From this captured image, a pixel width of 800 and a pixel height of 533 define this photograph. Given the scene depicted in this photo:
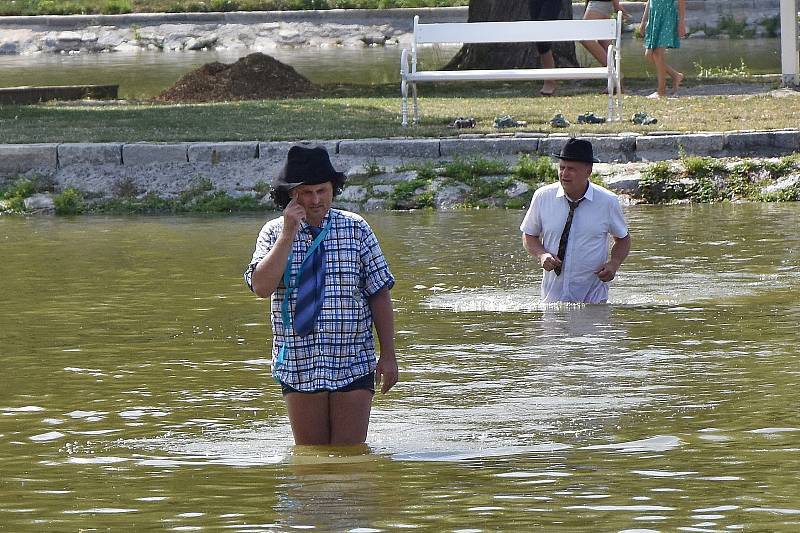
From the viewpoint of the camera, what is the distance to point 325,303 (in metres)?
6.75

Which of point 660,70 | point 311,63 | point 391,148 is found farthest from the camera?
point 311,63

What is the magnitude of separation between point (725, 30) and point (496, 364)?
33.8 metres

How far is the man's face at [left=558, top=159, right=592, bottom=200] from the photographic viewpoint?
394 inches

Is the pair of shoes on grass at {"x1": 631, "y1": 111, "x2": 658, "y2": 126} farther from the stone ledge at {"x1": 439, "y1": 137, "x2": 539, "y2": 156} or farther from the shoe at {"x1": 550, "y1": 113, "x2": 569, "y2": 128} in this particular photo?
the stone ledge at {"x1": 439, "y1": 137, "x2": 539, "y2": 156}

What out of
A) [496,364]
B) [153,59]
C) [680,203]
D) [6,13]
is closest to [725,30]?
[153,59]

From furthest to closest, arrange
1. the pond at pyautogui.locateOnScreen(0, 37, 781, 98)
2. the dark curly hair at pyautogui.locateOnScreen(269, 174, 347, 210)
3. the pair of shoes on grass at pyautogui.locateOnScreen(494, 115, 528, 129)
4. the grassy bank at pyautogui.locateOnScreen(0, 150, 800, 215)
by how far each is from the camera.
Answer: the pond at pyautogui.locateOnScreen(0, 37, 781, 98) → the pair of shoes on grass at pyautogui.locateOnScreen(494, 115, 528, 129) → the grassy bank at pyautogui.locateOnScreen(0, 150, 800, 215) → the dark curly hair at pyautogui.locateOnScreen(269, 174, 347, 210)

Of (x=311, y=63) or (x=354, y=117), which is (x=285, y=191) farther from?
(x=311, y=63)

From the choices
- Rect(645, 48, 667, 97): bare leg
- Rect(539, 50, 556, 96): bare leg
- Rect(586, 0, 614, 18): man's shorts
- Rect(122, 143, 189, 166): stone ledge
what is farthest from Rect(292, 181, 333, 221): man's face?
Rect(586, 0, 614, 18): man's shorts

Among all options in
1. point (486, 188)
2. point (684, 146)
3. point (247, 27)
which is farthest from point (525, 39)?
point (247, 27)

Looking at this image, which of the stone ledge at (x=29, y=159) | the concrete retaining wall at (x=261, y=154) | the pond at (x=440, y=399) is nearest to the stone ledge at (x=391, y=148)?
the concrete retaining wall at (x=261, y=154)

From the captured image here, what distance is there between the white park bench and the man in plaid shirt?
10.8 meters

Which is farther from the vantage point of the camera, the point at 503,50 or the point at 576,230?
the point at 503,50

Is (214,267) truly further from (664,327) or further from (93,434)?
(93,434)

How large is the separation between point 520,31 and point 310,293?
12055 mm
